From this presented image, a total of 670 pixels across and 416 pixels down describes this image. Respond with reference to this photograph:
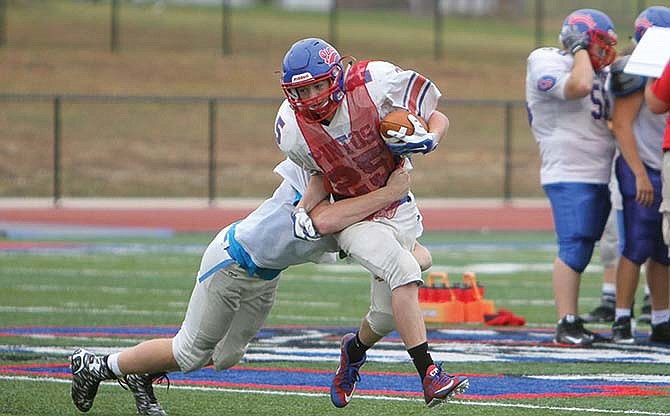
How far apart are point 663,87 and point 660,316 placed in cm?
148

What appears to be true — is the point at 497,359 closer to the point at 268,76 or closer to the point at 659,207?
the point at 659,207

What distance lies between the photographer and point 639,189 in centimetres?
800

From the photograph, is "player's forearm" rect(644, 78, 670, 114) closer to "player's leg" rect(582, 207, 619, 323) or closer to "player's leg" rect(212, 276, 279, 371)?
"player's leg" rect(582, 207, 619, 323)

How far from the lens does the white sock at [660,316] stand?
8.16m

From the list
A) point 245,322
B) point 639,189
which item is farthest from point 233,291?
point 639,189

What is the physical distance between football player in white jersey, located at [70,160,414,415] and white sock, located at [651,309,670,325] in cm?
261

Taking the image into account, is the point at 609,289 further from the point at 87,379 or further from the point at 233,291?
the point at 87,379

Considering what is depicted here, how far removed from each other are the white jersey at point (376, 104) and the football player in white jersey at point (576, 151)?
244 centimetres

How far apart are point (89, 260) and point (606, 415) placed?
27.3ft

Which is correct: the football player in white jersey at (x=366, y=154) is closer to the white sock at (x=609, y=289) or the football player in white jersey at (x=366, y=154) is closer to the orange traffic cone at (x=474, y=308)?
the orange traffic cone at (x=474, y=308)

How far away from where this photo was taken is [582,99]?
8.23m

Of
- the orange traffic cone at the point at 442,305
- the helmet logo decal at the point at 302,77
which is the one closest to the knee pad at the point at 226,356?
the helmet logo decal at the point at 302,77

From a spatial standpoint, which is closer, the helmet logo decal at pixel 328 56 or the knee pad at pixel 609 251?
the helmet logo decal at pixel 328 56

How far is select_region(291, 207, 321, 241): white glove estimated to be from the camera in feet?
18.7
